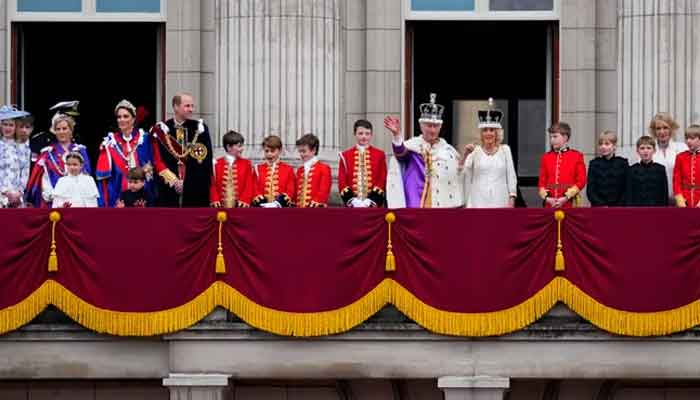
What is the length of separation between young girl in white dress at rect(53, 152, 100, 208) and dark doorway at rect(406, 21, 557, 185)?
6586mm

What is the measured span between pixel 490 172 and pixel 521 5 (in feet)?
17.4

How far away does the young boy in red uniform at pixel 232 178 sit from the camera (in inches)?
1331

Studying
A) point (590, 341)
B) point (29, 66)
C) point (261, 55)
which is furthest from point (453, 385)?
point (29, 66)

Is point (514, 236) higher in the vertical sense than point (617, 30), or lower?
lower

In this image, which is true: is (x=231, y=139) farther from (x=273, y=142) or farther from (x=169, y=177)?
(x=169, y=177)

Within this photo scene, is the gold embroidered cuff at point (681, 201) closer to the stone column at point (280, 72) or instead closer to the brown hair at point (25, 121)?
the stone column at point (280, 72)

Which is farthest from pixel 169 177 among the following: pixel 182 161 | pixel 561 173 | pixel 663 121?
pixel 663 121

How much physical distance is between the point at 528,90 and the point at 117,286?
27.6 ft

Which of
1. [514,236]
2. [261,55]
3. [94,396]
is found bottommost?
[94,396]

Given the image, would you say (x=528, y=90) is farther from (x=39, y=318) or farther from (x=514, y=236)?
(x=39, y=318)

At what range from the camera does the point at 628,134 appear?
36.7 m

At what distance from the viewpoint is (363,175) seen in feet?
111

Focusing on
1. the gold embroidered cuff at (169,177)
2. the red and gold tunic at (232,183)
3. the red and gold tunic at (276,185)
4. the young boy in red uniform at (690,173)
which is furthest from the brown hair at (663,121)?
the gold embroidered cuff at (169,177)

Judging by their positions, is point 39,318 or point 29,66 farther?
point 29,66
